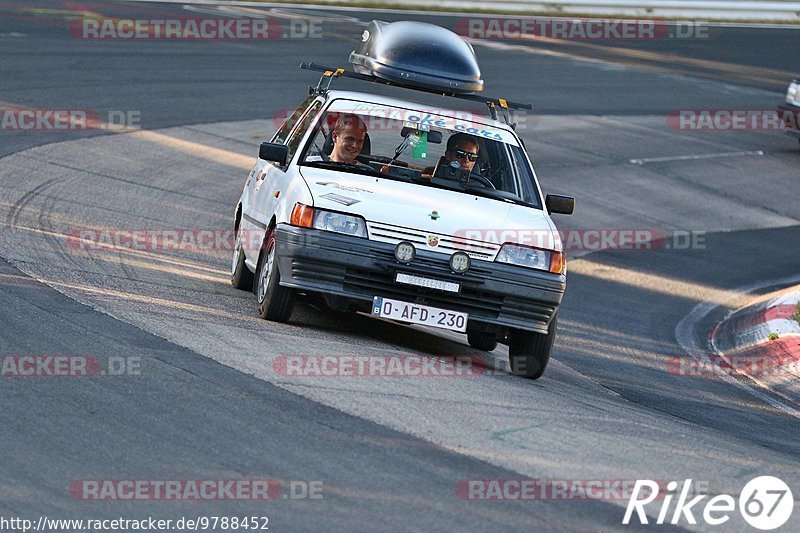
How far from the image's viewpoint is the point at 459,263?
28.9 feet

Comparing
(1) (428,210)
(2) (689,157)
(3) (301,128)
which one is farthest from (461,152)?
(2) (689,157)

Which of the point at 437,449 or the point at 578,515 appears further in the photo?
the point at 437,449

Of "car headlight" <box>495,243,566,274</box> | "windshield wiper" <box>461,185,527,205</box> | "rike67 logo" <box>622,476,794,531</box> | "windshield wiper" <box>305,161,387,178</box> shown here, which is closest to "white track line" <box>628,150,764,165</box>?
"windshield wiper" <box>461,185,527,205</box>

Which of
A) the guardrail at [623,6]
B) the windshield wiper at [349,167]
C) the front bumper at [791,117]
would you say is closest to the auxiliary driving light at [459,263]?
the windshield wiper at [349,167]

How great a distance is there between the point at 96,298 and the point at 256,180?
2020 millimetres

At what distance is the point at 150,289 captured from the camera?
10078 mm

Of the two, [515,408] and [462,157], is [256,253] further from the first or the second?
[515,408]

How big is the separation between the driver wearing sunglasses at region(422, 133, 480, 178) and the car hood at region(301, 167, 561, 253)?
1.85ft

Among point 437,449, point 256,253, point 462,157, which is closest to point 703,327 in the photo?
point 462,157

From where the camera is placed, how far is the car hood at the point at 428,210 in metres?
8.87

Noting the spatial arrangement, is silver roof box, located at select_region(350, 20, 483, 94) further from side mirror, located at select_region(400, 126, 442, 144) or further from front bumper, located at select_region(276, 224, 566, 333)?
front bumper, located at select_region(276, 224, 566, 333)

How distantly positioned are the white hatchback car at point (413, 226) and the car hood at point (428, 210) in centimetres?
1

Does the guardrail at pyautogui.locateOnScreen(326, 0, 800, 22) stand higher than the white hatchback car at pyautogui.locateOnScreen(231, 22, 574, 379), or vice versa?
the white hatchback car at pyautogui.locateOnScreen(231, 22, 574, 379)

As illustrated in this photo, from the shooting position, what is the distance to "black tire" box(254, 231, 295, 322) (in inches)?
358
